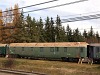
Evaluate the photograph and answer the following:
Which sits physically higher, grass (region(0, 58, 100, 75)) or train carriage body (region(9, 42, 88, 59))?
train carriage body (region(9, 42, 88, 59))

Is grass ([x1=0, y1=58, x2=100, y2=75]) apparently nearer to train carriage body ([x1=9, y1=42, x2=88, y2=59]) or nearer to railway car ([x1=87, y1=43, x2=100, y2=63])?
railway car ([x1=87, y1=43, x2=100, y2=63])

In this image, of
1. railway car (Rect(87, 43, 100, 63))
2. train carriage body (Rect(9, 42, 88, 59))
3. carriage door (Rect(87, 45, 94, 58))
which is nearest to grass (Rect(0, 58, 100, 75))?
railway car (Rect(87, 43, 100, 63))

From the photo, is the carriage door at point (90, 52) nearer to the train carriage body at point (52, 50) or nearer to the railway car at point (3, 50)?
the train carriage body at point (52, 50)

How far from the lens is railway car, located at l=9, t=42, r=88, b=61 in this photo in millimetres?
39719

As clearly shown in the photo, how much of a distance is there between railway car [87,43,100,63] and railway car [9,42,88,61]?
2.33ft

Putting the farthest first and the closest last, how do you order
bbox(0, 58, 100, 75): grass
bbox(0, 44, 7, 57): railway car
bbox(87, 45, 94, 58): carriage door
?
bbox(0, 44, 7, 57): railway car, bbox(87, 45, 94, 58): carriage door, bbox(0, 58, 100, 75): grass

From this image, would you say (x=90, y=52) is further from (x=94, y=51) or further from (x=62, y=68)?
Answer: (x=62, y=68)

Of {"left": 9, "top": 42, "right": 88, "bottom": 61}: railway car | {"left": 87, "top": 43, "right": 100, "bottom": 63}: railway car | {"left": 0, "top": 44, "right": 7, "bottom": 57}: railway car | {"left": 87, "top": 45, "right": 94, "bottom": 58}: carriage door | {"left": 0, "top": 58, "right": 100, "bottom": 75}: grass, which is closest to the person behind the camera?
{"left": 0, "top": 58, "right": 100, "bottom": 75}: grass

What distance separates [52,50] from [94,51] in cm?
881

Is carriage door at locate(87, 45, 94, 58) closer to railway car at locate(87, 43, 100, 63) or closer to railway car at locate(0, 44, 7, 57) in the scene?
railway car at locate(87, 43, 100, 63)

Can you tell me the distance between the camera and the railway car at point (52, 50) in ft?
130

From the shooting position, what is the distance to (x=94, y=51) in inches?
1486

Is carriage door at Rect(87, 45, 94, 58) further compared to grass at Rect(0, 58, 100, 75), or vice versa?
carriage door at Rect(87, 45, 94, 58)

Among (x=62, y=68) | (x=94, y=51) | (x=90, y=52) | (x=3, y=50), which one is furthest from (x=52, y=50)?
(x=3, y=50)
